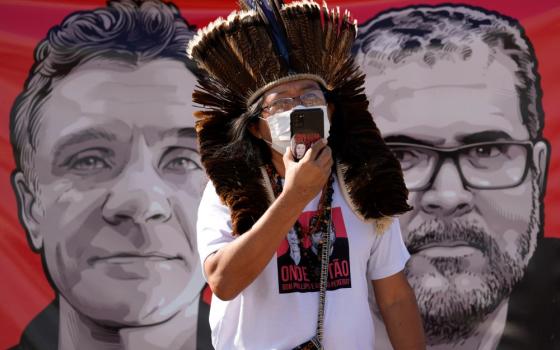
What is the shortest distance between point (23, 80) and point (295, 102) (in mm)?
1431

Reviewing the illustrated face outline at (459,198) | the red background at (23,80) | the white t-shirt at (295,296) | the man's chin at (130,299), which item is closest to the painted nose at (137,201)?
the man's chin at (130,299)

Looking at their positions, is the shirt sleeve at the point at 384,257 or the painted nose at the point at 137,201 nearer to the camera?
the shirt sleeve at the point at 384,257

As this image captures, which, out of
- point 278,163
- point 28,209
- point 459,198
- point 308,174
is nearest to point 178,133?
point 28,209

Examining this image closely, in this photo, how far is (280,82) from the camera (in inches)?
83.5

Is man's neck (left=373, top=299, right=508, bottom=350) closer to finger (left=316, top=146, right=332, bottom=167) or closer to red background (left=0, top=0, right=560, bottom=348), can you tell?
red background (left=0, top=0, right=560, bottom=348)

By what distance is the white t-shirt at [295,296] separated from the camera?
6.49 feet

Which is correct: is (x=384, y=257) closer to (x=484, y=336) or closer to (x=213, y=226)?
(x=213, y=226)

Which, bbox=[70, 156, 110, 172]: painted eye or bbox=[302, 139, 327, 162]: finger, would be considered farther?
bbox=[70, 156, 110, 172]: painted eye

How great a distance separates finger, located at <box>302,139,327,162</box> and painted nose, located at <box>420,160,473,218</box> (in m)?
1.23

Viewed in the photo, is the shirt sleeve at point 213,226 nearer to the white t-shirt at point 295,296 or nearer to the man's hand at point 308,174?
the white t-shirt at point 295,296

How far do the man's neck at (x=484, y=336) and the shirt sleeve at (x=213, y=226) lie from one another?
1.24 m

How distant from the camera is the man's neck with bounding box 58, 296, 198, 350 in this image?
3.09 metres

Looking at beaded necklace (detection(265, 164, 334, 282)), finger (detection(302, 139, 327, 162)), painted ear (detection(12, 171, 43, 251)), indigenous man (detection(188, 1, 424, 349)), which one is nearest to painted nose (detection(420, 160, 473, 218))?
indigenous man (detection(188, 1, 424, 349))

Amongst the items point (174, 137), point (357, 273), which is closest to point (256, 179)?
point (357, 273)
